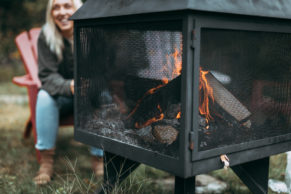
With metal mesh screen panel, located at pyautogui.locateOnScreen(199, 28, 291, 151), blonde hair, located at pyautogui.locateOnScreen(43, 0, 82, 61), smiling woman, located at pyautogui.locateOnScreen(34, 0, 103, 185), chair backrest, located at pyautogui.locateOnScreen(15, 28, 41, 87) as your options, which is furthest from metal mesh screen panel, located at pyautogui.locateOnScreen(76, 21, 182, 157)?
chair backrest, located at pyautogui.locateOnScreen(15, 28, 41, 87)

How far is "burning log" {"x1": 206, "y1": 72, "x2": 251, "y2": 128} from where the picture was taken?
125 centimetres

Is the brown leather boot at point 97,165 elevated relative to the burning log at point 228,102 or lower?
lower

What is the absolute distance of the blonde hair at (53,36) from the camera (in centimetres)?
224

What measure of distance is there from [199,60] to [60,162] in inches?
65.8

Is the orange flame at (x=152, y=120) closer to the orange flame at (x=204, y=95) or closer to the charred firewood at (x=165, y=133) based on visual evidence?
the charred firewood at (x=165, y=133)

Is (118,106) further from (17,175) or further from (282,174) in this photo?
(282,174)

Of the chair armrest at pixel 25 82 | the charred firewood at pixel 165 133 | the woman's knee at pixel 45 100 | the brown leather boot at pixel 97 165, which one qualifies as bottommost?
the brown leather boot at pixel 97 165

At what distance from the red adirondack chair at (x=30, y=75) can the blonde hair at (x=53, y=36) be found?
12.8 inches

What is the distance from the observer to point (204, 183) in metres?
2.14

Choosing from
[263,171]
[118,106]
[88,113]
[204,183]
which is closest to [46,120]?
[88,113]

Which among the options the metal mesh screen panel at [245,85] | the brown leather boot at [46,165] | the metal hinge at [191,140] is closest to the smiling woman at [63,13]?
the brown leather boot at [46,165]

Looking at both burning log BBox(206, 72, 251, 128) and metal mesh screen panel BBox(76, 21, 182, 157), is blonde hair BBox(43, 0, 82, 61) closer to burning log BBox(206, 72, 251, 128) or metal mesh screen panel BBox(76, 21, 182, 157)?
metal mesh screen panel BBox(76, 21, 182, 157)

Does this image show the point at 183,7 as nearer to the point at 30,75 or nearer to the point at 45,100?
the point at 45,100

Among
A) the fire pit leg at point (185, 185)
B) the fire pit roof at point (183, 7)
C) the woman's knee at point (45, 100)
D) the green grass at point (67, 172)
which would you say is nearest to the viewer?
the fire pit roof at point (183, 7)
